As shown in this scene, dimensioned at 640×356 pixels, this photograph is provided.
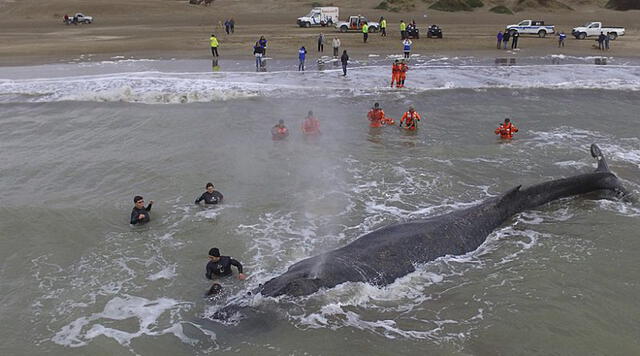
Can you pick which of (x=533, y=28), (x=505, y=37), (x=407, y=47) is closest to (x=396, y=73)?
(x=407, y=47)

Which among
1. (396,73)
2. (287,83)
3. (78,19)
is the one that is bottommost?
(287,83)

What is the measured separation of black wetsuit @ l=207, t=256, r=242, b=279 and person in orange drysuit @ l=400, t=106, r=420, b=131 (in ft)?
40.5

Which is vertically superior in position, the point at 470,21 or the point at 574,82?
the point at 470,21

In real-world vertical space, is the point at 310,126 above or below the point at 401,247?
above

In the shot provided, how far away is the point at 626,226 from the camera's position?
46.7 ft

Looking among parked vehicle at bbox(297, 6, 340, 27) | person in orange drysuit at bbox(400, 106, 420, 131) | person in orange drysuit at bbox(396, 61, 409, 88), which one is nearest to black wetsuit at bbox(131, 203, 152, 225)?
person in orange drysuit at bbox(400, 106, 420, 131)

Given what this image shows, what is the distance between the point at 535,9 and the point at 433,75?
41788 mm

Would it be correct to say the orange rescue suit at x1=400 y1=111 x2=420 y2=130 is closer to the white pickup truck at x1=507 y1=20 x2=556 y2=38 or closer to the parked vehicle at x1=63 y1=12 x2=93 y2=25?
the white pickup truck at x1=507 y1=20 x2=556 y2=38

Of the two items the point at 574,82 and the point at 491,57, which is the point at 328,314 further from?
the point at 491,57

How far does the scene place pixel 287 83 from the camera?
3111 centimetres

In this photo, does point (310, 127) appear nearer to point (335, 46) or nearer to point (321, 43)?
point (335, 46)

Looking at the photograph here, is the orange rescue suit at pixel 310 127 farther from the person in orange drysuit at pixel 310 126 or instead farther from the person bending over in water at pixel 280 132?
the person bending over in water at pixel 280 132

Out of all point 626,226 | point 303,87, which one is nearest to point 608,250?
point 626,226

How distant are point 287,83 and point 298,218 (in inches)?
684
